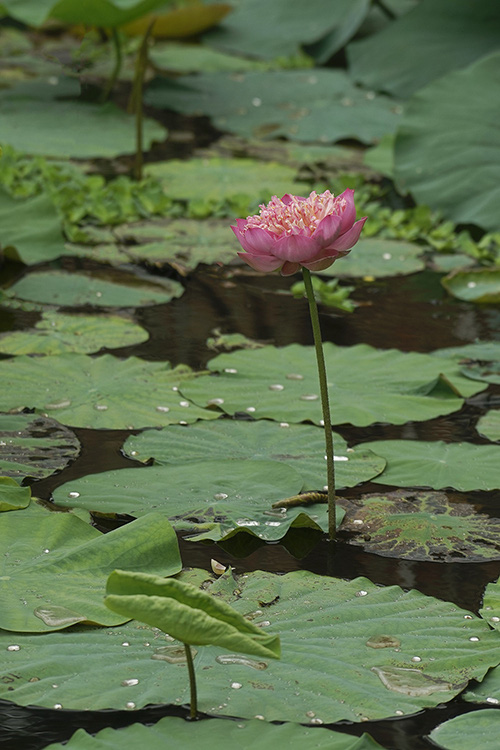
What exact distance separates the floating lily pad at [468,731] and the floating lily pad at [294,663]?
0.03m

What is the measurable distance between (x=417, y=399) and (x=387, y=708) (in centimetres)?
89

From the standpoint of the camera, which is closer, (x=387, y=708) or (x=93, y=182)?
(x=387, y=708)

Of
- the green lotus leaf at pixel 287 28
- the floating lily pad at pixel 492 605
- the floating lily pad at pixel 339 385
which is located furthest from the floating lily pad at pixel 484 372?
the green lotus leaf at pixel 287 28

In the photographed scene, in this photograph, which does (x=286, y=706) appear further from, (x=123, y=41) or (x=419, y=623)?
(x=123, y=41)

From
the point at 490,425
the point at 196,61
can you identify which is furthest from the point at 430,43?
the point at 490,425

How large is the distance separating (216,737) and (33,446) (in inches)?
29.2

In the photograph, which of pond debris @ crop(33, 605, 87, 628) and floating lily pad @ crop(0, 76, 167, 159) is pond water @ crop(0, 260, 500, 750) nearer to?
pond debris @ crop(33, 605, 87, 628)

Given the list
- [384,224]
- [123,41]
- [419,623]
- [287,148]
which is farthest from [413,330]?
[123,41]

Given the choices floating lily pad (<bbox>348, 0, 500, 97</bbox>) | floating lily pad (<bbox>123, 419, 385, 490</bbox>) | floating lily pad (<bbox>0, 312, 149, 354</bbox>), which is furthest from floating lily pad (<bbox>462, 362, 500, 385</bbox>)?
floating lily pad (<bbox>348, 0, 500, 97</bbox>)

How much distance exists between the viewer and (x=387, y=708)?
3.31 ft

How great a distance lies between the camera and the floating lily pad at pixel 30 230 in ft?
7.88

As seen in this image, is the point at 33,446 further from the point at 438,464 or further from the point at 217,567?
the point at 438,464

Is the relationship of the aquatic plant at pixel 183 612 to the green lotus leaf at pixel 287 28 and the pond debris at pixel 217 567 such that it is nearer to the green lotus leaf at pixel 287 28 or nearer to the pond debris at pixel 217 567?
the pond debris at pixel 217 567

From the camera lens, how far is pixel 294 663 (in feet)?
3.49
